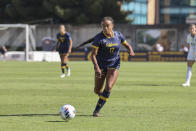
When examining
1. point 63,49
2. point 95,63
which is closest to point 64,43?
point 63,49

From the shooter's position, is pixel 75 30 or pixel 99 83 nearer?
pixel 99 83

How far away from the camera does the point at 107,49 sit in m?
9.44

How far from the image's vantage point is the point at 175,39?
4847cm

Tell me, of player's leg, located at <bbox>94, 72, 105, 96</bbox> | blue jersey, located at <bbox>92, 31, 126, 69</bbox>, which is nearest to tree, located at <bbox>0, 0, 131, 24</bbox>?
player's leg, located at <bbox>94, 72, 105, 96</bbox>

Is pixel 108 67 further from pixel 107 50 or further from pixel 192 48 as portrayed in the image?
pixel 192 48

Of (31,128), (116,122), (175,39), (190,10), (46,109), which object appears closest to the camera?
(31,128)

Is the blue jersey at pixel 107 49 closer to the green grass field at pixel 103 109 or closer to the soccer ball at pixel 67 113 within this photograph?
the green grass field at pixel 103 109

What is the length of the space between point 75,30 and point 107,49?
42.9m

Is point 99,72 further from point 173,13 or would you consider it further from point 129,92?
point 173,13

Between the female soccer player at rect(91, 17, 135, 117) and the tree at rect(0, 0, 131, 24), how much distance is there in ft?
145

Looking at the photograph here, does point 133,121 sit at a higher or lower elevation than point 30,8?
higher

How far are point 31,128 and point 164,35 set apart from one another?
137 feet

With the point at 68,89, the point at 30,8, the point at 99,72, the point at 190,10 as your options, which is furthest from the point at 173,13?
the point at 99,72

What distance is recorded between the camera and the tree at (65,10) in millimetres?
54375
